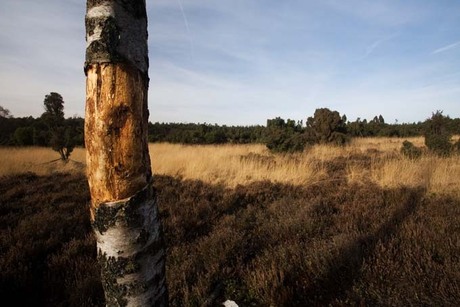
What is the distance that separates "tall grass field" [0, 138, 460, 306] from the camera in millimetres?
2959

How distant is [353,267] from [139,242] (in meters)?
2.84

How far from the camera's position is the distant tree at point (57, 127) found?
41.3 ft

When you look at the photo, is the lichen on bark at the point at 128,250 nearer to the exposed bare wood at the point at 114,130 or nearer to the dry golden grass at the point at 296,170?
the exposed bare wood at the point at 114,130

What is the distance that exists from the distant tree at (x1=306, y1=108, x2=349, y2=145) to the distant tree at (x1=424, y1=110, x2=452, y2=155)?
5258mm

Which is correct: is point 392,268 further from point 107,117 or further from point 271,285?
point 107,117

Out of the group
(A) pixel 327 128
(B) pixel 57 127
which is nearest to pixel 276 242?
(B) pixel 57 127

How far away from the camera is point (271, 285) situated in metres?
3.01

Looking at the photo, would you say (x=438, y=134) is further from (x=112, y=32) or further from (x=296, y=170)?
(x=112, y=32)

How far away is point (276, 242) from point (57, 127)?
484 inches

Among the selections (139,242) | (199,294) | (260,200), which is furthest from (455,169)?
(139,242)

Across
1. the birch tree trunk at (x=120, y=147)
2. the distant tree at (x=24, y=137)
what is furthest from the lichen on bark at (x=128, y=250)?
the distant tree at (x=24, y=137)

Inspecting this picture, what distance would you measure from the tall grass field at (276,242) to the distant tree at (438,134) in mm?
3336

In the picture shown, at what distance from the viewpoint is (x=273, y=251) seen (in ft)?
12.5

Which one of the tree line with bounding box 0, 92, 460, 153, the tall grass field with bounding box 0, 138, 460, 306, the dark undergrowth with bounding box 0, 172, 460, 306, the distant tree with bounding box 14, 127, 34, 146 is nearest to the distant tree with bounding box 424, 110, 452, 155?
the tree line with bounding box 0, 92, 460, 153
